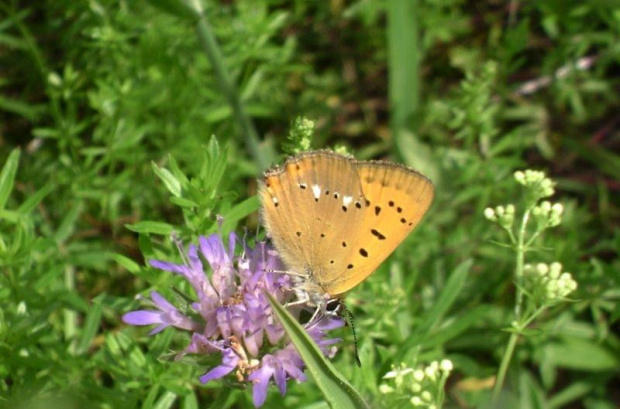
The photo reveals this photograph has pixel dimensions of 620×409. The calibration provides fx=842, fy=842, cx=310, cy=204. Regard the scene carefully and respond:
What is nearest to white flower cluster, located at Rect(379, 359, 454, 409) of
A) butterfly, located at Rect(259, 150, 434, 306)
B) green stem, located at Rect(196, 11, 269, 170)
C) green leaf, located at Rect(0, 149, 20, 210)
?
butterfly, located at Rect(259, 150, 434, 306)

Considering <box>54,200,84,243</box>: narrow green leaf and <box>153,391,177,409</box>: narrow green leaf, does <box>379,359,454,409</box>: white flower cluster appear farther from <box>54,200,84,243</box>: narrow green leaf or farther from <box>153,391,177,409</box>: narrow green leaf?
<box>54,200,84,243</box>: narrow green leaf

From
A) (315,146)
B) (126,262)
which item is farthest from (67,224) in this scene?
(315,146)

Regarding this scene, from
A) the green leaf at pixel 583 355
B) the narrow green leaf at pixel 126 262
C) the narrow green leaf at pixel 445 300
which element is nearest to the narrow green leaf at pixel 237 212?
the narrow green leaf at pixel 126 262

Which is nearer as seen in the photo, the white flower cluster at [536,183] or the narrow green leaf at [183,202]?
the narrow green leaf at [183,202]

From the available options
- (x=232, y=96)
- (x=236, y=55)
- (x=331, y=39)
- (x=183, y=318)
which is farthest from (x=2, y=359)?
(x=331, y=39)

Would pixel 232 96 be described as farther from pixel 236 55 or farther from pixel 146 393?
pixel 146 393

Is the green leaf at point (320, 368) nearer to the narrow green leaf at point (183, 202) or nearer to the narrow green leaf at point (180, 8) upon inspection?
the narrow green leaf at point (183, 202)

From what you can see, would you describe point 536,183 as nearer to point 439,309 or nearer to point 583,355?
point 439,309

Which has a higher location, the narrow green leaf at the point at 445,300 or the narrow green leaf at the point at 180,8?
the narrow green leaf at the point at 180,8
